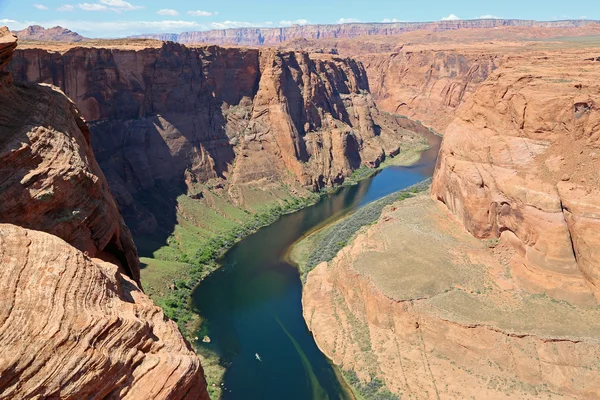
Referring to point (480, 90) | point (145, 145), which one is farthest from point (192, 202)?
point (480, 90)

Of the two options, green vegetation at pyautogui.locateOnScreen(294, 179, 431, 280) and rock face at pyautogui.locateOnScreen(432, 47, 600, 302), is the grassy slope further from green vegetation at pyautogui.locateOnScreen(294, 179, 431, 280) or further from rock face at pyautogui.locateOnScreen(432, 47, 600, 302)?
rock face at pyautogui.locateOnScreen(432, 47, 600, 302)

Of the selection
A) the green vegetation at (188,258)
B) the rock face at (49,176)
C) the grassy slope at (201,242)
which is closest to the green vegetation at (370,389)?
the grassy slope at (201,242)

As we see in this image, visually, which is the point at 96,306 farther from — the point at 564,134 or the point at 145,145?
the point at 145,145

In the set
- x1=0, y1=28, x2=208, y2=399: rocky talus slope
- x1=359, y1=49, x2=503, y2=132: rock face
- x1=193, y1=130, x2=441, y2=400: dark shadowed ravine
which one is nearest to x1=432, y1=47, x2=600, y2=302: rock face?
x1=193, y1=130, x2=441, y2=400: dark shadowed ravine

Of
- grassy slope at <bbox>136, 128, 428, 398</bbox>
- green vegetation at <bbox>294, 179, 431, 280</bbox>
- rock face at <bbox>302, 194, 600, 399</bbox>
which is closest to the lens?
rock face at <bbox>302, 194, 600, 399</bbox>

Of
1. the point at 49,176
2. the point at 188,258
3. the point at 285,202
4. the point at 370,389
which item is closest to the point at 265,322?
the point at 370,389

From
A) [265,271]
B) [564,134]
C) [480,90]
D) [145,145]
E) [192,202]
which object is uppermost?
[480,90]
